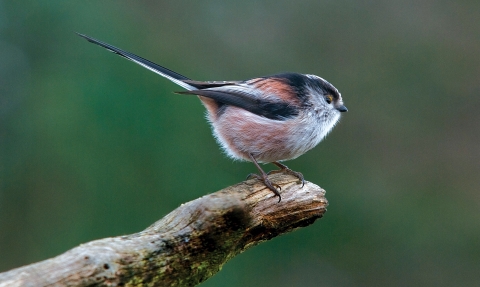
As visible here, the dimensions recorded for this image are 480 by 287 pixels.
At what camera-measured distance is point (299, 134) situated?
14.5ft

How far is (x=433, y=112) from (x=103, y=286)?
6.39 m

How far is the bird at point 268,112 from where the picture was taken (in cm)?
444

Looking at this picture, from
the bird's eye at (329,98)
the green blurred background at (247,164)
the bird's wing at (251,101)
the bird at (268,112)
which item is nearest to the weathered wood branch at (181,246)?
the bird at (268,112)

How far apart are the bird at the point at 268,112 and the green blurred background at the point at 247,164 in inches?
63.8

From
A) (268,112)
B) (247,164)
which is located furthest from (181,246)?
(247,164)

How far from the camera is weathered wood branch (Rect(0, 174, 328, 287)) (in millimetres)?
2486

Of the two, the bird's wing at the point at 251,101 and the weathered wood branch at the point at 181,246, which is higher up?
the bird's wing at the point at 251,101

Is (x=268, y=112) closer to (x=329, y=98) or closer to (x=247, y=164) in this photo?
(x=329, y=98)

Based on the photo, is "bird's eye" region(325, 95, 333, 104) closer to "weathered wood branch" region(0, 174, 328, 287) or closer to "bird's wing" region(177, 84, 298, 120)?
"bird's wing" region(177, 84, 298, 120)

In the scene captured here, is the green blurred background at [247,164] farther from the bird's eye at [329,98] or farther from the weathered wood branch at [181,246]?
the weathered wood branch at [181,246]

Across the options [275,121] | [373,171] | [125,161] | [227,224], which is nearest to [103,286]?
[227,224]

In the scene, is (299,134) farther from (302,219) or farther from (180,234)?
(180,234)

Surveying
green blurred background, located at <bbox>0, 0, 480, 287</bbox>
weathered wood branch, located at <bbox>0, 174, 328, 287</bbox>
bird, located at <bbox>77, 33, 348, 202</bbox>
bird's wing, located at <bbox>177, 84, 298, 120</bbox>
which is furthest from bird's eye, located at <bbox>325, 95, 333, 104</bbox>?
green blurred background, located at <bbox>0, 0, 480, 287</bbox>

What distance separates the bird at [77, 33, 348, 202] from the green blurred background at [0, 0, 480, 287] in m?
1.62
